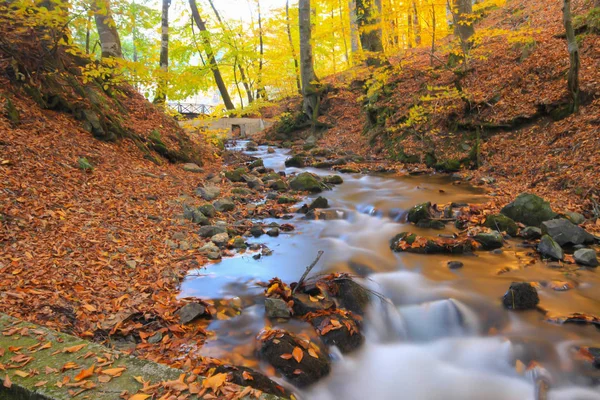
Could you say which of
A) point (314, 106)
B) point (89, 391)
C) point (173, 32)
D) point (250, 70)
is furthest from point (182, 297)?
point (250, 70)

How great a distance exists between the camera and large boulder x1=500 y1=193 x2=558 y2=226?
633 centimetres

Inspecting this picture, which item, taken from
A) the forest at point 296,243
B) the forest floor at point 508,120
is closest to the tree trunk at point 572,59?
the forest at point 296,243

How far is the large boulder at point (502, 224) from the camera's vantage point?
6.28 m

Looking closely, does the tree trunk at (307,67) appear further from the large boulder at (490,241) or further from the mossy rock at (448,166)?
the large boulder at (490,241)

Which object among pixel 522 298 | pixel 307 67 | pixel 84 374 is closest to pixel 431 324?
pixel 522 298

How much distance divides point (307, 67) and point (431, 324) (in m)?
13.9

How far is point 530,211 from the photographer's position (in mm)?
6434

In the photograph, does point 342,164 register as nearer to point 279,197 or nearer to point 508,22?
point 279,197

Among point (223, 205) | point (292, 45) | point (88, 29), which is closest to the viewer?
point (88, 29)

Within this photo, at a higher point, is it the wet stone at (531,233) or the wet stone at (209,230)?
the wet stone at (209,230)

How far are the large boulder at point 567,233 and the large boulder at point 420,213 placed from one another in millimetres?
1953

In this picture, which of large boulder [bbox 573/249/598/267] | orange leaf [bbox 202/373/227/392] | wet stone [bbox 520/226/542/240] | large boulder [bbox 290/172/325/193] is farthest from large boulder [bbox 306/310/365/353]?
large boulder [bbox 290/172/325/193]

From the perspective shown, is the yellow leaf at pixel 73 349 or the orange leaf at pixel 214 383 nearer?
the orange leaf at pixel 214 383

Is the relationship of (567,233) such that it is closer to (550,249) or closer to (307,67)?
(550,249)
